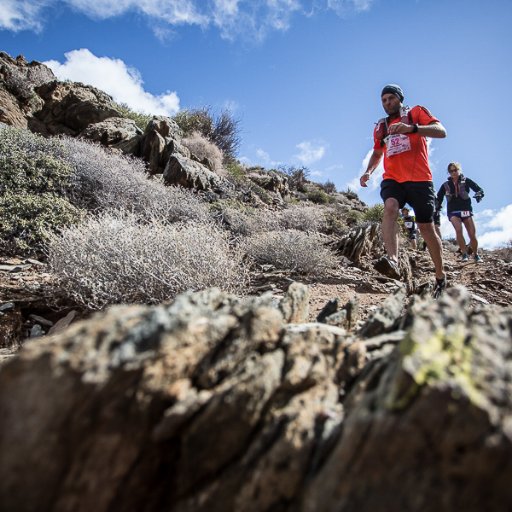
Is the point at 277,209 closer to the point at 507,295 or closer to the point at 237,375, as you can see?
the point at 507,295

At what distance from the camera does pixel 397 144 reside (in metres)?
4.25

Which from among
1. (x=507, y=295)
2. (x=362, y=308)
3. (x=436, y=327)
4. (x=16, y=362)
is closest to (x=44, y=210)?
(x=362, y=308)

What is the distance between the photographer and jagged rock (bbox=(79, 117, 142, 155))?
1195 cm

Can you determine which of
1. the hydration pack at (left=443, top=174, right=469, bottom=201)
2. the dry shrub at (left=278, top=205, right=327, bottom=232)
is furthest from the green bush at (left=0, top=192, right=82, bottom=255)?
the hydration pack at (left=443, top=174, right=469, bottom=201)

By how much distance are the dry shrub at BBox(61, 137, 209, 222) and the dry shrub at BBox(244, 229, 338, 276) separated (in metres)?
1.80

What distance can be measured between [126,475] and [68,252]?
3.55 meters

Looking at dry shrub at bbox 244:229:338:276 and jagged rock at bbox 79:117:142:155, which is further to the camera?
jagged rock at bbox 79:117:142:155

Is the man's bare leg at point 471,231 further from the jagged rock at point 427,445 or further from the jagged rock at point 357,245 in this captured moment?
the jagged rock at point 427,445

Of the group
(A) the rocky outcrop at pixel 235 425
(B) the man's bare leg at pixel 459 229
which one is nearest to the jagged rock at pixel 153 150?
(B) the man's bare leg at pixel 459 229

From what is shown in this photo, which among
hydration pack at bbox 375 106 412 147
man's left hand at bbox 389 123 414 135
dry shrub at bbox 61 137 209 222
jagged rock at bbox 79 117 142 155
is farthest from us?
jagged rock at bbox 79 117 142 155

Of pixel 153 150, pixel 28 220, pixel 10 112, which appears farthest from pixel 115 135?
pixel 28 220

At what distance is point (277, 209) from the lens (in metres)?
12.2

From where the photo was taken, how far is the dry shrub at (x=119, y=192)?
7105mm

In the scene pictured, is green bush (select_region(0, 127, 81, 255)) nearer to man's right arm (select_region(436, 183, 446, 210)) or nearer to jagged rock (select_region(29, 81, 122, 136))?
jagged rock (select_region(29, 81, 122, 136))
